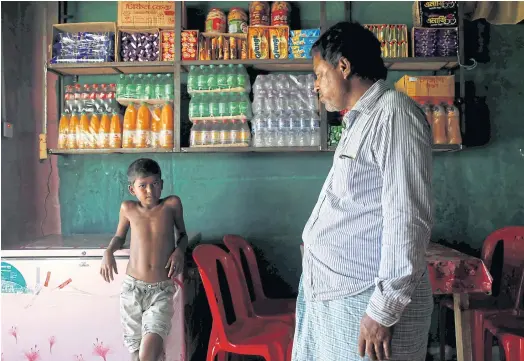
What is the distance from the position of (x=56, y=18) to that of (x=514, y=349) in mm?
3373

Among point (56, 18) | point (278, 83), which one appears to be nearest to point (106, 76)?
point (56, 18)

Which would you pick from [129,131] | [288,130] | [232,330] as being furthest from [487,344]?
[129,131]

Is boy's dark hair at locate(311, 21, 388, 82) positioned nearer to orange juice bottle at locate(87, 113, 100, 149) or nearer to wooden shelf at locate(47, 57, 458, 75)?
wooden shelf at locate(47, 57, 458, 75)

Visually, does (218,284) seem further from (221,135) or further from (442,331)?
(442,331)

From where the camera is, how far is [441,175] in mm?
3117

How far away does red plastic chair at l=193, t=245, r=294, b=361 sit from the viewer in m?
2.11

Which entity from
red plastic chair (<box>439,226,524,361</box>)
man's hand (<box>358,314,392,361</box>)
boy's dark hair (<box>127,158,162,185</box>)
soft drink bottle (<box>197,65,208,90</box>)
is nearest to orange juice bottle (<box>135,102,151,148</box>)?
soft drink bottle (<box>197,65,208,90</box>)

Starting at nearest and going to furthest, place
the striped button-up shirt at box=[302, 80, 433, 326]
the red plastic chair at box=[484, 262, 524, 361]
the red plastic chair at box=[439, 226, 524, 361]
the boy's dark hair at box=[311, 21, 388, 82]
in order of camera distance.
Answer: the striped button-up shirt at box=[302, 80, 433, 326] → the boy's dark hair at box=[311, 21, 388, 82] → the red plastic chair at box=[484, 262, 524, 361] → the red plastic chair at box=[439, 226, 524, 361]

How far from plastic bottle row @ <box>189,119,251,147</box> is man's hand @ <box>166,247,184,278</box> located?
747mm

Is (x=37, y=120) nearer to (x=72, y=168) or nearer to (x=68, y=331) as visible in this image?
(x=72, y=168)

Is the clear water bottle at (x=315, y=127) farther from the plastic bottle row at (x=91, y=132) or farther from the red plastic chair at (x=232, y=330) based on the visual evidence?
the plastic bottle row at (x=91, y=132)

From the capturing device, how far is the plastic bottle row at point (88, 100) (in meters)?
2.92

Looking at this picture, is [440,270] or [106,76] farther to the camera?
[106,76]

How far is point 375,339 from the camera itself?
1.02m
